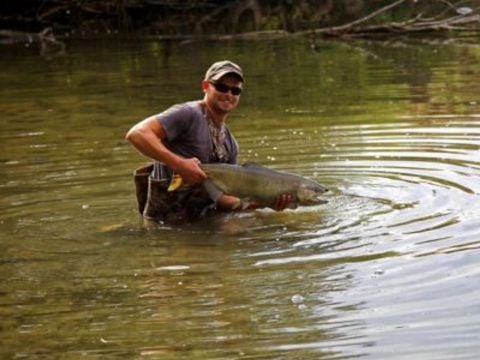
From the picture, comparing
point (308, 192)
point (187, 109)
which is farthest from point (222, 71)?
point (308, 192)

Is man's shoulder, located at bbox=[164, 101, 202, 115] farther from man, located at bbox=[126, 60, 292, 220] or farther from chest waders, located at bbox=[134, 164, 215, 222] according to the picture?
chest waders, located at bbox=[134, 164, 215, 222]

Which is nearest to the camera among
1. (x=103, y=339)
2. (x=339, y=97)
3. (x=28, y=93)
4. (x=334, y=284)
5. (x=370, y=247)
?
(x=103, y=339)

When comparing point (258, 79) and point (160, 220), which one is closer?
point (160, 220)

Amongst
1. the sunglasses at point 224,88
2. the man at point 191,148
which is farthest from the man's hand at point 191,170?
the sunglasses at point 224,88

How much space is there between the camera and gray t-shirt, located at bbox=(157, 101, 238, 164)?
26.1 feet

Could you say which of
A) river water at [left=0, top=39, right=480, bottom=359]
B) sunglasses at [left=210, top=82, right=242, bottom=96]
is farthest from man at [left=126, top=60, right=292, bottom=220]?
river water at [left=0, top=39, right=480, bottom=359]

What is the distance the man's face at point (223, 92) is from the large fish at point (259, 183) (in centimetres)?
40

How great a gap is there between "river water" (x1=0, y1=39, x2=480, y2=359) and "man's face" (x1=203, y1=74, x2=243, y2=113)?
78cm

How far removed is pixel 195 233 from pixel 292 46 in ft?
53.6

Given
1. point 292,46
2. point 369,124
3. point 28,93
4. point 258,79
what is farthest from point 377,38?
point 369,124

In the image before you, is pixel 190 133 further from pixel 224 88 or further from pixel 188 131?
pixel 224 88

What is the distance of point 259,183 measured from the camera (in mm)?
7898

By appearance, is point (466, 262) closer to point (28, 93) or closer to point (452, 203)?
point (452, 203)

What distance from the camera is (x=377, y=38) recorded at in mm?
24484
